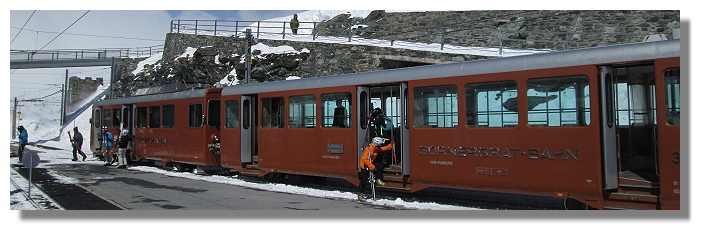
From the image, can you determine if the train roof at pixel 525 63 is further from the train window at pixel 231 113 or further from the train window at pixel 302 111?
the train window at pixel 231 113

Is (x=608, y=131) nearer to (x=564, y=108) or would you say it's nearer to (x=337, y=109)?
(x=564, y=108)

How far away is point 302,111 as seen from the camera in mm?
11758

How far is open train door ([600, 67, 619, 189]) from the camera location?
734 centimetres

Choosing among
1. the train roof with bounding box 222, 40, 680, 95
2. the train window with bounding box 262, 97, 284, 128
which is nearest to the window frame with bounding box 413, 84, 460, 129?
the train roof with bounding box 222, 40, 680, 95

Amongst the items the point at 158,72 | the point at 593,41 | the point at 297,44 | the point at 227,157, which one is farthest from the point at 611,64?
the point at 158,72

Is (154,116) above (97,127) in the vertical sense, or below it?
above

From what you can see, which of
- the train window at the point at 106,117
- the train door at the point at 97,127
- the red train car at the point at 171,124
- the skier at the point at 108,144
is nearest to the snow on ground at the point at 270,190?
the red train car at the point at 171,124

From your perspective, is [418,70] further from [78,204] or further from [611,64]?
[78,204]

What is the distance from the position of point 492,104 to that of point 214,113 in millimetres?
9123

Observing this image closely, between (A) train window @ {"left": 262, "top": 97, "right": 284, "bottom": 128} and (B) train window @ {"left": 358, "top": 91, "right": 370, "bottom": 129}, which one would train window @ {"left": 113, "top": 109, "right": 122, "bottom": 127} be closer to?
(A) train window @ {"left": 262, "top": 97, "right": 284, "bottom": 128}

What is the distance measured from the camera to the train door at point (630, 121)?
736cm

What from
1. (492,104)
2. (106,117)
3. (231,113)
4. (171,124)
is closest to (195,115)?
(171,124)

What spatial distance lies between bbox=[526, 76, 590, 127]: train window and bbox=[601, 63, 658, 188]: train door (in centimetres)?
28

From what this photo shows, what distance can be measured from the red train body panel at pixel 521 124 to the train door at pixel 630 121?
15 mm
